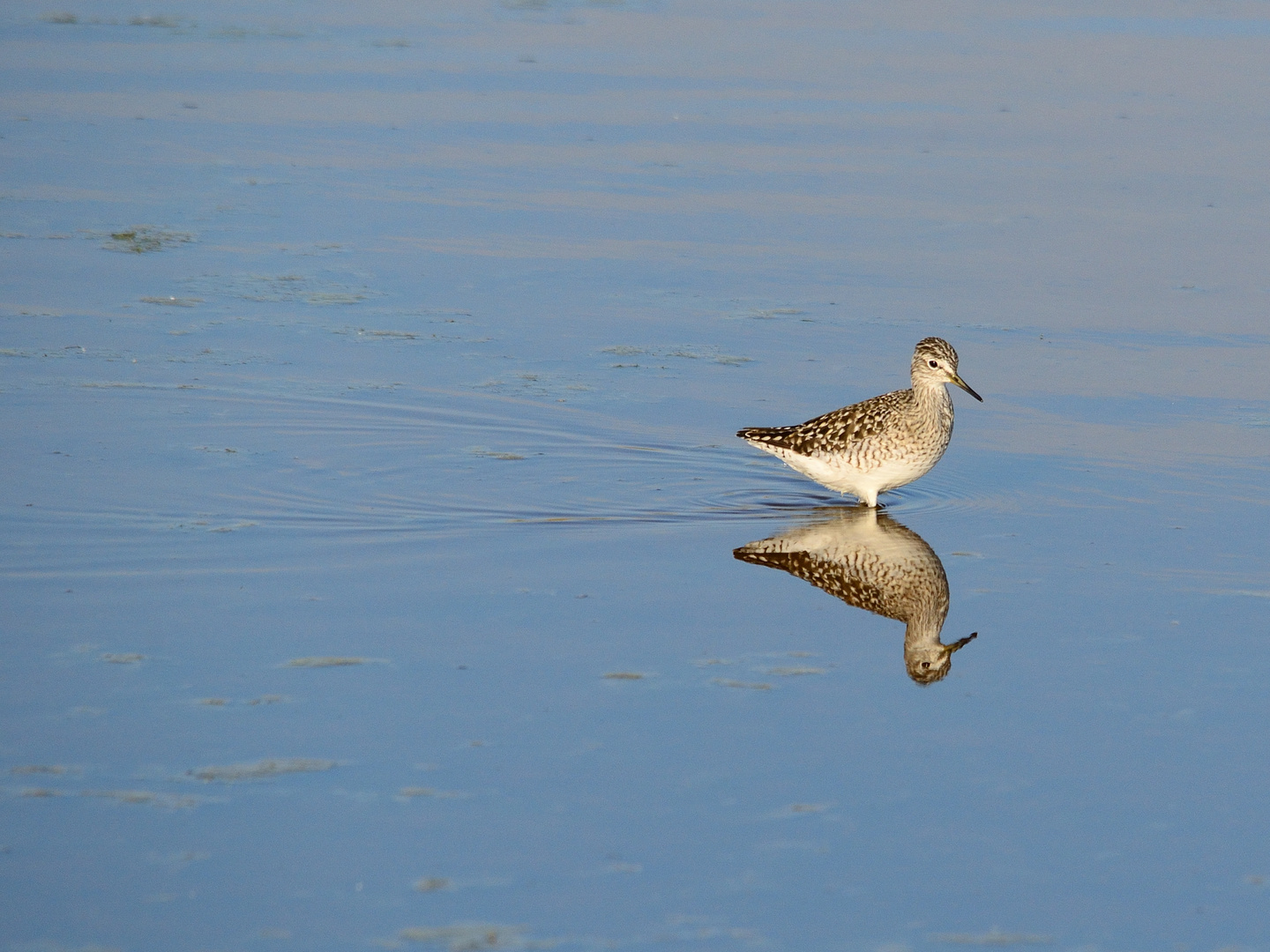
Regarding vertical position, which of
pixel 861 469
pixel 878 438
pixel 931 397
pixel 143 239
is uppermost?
pixel 143 239

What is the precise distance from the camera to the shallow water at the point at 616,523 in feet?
15.6

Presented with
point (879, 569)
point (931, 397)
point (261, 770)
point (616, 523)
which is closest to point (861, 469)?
point (931, 397)

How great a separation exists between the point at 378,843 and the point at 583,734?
95cm

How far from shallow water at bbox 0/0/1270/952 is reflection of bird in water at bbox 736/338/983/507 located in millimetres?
232

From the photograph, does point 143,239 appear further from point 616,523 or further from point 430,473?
point 616,523

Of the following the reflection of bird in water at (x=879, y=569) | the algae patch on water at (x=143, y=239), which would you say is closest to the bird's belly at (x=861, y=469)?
the reflection of bird in water at (x=879, y=569)

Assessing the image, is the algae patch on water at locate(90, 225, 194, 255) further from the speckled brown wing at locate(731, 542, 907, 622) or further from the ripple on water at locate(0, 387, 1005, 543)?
the speckled brown wing at locate(731, 542, 907, 622)

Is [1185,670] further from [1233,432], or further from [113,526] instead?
[113,526]

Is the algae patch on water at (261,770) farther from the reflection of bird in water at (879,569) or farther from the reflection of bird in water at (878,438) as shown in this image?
the reflection of bird in water at (878,438)

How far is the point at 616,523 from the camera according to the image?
7949 millimetres

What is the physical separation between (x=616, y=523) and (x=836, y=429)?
123 centimetres

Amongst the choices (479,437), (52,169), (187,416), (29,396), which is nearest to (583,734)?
(479,437)

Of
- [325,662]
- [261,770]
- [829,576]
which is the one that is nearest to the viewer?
[261,770]

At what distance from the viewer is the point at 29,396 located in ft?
30.7
